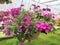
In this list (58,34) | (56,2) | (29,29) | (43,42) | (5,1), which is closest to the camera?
(29,29)

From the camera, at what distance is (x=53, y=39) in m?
2.96

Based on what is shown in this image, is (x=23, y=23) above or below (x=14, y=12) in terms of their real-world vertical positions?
below

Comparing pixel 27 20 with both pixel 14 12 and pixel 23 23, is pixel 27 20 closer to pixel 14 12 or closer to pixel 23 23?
pixel 23 23

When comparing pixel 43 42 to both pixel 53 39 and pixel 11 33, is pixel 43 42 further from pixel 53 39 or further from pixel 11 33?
pixel 11 33

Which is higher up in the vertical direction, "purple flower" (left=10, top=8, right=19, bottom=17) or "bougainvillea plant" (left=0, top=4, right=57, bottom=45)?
"purple flower" (left=10, top=8, right=19, bottom=17)

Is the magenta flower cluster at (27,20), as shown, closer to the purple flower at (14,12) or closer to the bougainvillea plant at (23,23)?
the bougainvillea plant at (23,23)

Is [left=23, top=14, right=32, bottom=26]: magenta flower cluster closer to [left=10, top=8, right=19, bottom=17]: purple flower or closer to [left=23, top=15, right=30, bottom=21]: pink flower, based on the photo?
[left=23, top=15, right=30, bottom=21]: pink flower

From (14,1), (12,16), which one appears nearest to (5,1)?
(14,1)

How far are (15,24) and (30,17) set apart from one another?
7.7 inches

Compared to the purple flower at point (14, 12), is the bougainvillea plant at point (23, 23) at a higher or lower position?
lower

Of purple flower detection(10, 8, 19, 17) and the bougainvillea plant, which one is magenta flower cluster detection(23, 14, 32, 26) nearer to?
the bougainvillea plant

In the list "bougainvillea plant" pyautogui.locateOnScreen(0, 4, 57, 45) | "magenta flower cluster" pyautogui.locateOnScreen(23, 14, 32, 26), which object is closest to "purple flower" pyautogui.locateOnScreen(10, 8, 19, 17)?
"bougainvillea plant" pyautogui.locateOnScreen(0, 4, 57, 45)

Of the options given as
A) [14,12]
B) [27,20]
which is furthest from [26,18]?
[14,12]

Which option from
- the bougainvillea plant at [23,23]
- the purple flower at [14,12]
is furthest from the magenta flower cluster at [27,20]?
the purple flower at [14,12]
